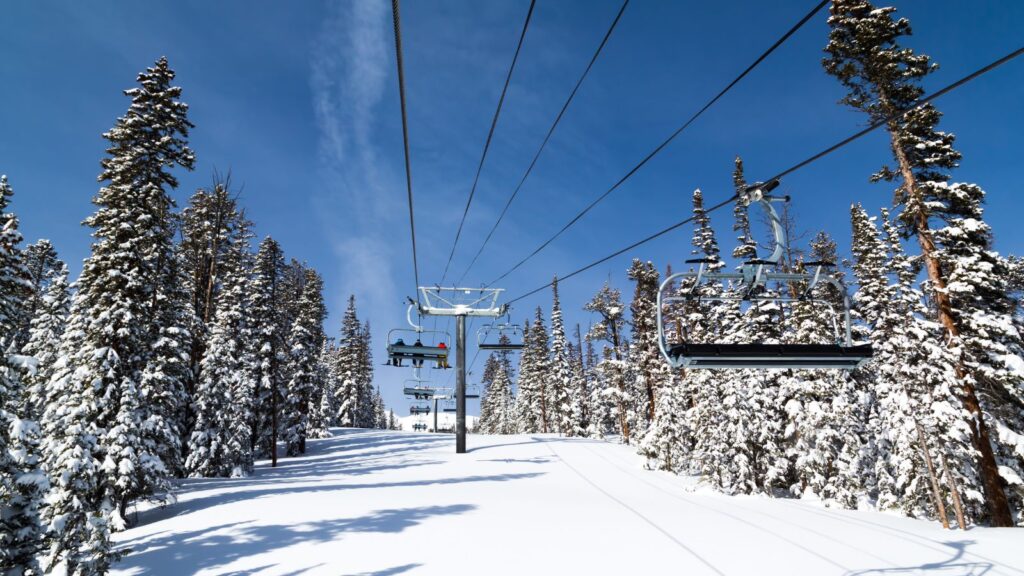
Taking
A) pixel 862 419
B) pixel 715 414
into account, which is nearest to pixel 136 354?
pixel 715 414

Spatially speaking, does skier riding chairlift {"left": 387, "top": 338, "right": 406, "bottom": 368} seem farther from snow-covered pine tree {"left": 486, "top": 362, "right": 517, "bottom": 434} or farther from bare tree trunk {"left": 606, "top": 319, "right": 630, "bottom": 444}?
snow-covered pine tree {"left": 486, "top": 362, "right": 517, "bottom": 434}

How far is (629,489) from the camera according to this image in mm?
21406

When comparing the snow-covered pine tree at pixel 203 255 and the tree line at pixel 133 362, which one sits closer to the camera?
the tree line at pixel 133 362

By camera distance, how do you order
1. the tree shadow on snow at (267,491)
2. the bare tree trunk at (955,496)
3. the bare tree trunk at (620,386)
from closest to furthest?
1. the bare tree trunk at (955,496)
2. the tree shadow on snow at (267,491)
3. the bare tree trunk at (620,386)

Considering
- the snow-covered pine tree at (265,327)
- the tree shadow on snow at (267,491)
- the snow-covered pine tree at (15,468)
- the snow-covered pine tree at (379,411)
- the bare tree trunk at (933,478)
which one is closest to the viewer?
the snow-covered pine tree at (15,468)

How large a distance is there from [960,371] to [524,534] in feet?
51.3

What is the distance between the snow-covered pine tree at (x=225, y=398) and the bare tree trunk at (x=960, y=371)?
3276 cm

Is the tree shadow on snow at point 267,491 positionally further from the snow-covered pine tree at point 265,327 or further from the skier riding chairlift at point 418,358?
the snow-covered pine tree at point 265,327

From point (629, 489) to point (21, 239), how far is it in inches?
846

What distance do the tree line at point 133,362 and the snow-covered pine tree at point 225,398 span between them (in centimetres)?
9

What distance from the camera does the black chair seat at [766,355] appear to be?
24.6 feet

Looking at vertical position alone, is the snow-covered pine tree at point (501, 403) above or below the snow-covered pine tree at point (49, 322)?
below

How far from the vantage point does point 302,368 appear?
1610 inches

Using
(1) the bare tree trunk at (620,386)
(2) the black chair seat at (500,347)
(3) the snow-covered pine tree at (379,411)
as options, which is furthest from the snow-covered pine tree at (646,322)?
(3) the snow-covered pine tree at (379,411)
